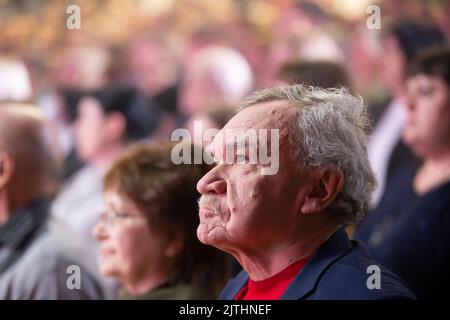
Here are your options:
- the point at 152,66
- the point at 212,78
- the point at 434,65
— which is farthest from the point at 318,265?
the point at 152,66

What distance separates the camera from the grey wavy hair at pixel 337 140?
191cm

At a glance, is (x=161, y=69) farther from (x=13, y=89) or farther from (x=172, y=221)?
(x=172, y=221)

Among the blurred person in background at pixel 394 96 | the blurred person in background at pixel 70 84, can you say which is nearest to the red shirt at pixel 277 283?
the blurred person in background at pixel 394 96

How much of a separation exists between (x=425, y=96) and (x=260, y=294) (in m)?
1.77

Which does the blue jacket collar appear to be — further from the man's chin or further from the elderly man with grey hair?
the man's chin

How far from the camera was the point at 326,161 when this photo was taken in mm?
1902

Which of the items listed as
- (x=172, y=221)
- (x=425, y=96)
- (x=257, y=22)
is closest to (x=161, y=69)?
(x=257, y=22)

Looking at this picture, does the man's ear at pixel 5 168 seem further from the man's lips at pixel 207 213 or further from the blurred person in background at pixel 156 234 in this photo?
the man's lips at pixel 207 213

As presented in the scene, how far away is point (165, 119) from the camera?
5824 mm

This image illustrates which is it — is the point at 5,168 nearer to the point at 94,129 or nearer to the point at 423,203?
the point at 423,203

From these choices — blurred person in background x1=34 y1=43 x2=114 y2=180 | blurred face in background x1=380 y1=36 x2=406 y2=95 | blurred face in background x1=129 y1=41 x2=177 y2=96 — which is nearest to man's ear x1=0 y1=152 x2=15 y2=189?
blurred face in background x1=380 y1=36 x2=406 y2=95

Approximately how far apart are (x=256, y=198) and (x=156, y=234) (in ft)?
2.18

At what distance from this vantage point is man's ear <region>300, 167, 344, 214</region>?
1.91 metres
